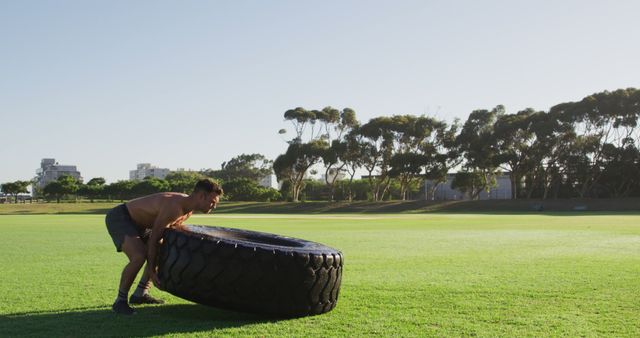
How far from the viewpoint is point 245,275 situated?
6324 mm

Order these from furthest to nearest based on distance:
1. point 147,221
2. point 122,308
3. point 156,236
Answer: point 147,221
point 156,236
point 122,308

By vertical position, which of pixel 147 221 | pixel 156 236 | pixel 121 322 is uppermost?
pixel 147 221

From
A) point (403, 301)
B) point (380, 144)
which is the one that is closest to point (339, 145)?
point (380, 144)

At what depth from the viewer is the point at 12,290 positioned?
848cm

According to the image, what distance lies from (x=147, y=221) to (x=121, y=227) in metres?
0.30

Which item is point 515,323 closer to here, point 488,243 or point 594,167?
point 488,243

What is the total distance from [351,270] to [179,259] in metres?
4.69

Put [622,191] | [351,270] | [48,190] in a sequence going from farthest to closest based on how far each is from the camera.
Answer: [48,190]
[622,191]
[351,270]

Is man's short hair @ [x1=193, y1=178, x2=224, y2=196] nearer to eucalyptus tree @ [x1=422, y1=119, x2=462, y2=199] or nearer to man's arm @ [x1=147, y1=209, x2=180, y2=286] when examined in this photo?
man's arm @ [x1=147, y1=209, x2=180, y2=286]

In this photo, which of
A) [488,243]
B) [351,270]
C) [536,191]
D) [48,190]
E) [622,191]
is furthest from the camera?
[48,190]

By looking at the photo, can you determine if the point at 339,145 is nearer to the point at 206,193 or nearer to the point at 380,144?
the point at 380,144

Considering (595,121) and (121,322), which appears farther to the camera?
(595,121)

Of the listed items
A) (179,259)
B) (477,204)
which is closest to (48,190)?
(477,204)

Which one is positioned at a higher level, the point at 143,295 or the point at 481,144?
the point at 481,144
